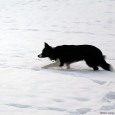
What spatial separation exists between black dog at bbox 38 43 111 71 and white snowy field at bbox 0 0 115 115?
8.3 inches

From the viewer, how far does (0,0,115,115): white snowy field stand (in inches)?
233

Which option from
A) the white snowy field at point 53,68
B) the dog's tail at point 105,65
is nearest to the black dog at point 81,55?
the dog's tail at point 105,65

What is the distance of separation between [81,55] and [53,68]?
91 cm

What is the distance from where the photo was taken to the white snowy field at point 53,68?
591cm

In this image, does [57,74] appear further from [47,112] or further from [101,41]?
[101,41]

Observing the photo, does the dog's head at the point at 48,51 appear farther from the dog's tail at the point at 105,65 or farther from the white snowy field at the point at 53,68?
the dog's tail at the point at 105,65

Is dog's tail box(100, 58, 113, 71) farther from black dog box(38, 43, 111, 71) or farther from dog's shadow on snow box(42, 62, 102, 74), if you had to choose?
dog's shadow on snow box(42, 62, 102, 74)

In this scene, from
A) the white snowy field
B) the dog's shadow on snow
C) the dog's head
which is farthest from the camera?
the dog's head

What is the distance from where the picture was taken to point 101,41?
13945 millimetres

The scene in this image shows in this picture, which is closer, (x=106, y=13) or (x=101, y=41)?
(x=101, y=41)

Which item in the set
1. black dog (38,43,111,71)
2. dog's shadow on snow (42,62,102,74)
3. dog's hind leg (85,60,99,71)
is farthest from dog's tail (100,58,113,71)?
dog's shadow on snow (42,62,102,74)

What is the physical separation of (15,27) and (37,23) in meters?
1.65

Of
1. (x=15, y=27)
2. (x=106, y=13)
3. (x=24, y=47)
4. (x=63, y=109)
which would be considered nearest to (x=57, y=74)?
(x=63, y=109)

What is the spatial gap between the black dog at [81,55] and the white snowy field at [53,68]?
0.21 meters
